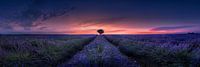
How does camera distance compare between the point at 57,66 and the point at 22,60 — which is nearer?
the point at 57,66

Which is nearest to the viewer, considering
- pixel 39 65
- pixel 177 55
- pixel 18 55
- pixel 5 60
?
pixel 39 65

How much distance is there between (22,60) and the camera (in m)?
12.5

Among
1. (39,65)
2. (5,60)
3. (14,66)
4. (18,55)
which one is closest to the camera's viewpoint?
(14,66)

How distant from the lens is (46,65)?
11.6m

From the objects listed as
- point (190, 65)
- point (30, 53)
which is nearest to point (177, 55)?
point (190, 65)

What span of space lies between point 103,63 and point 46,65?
2.46m

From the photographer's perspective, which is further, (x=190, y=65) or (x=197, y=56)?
(x=197, y=56)

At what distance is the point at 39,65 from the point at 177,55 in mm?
7494

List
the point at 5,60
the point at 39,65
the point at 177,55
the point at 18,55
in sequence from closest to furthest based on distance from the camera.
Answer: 1. the point at 39,65
2. the point at 5,60
3. the point at 18,55
4. the point at 177,55

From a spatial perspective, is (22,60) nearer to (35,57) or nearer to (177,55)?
(35,57)

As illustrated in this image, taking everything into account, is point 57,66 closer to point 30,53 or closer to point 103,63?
point 103,63

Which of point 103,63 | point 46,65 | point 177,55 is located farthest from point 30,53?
point 177,55

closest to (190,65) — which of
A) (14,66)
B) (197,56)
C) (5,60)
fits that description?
(197,56)

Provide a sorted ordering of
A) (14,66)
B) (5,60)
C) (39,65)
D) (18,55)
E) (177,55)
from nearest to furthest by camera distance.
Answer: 1. (14,66)
2. (39,65)
3. (5,60)
4. (18,55)
5. (177,55)
